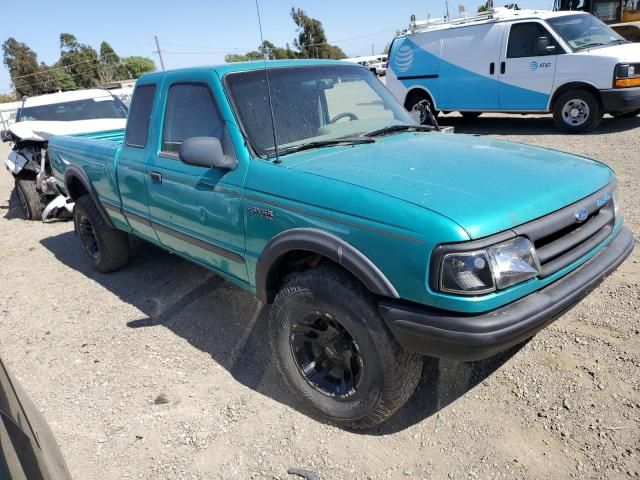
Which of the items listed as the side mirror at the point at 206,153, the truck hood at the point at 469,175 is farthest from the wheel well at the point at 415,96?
the side mirror at the point at 206,153

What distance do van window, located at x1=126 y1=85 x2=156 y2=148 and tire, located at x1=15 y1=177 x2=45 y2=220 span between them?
447cm

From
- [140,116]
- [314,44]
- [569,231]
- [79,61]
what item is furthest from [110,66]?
[569,231]

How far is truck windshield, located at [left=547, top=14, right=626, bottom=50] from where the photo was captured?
8.84 meters

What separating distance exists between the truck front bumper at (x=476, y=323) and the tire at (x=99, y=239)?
3.59 meters

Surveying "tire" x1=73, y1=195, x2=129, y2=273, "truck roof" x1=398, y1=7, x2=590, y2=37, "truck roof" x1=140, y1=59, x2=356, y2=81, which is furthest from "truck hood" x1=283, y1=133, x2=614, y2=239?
"truck roof" x1=398, y1=7, x2=590, y2=37

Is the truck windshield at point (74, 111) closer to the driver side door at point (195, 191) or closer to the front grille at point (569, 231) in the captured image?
the driver side door at point (195, 191)

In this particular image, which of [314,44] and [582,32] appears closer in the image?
[582,32]

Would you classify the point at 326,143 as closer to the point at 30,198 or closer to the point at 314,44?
the point at 30,198

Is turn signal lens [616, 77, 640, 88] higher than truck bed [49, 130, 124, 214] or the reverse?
the reverse

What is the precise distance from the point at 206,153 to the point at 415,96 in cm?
922

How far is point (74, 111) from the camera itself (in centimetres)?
816

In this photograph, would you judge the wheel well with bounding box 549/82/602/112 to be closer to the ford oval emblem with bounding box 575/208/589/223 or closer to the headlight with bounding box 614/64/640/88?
the headlight with bounding box 614/64/640/88

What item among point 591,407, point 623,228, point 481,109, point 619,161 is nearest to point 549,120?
point 481,109

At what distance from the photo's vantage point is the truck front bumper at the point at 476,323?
2.09m
